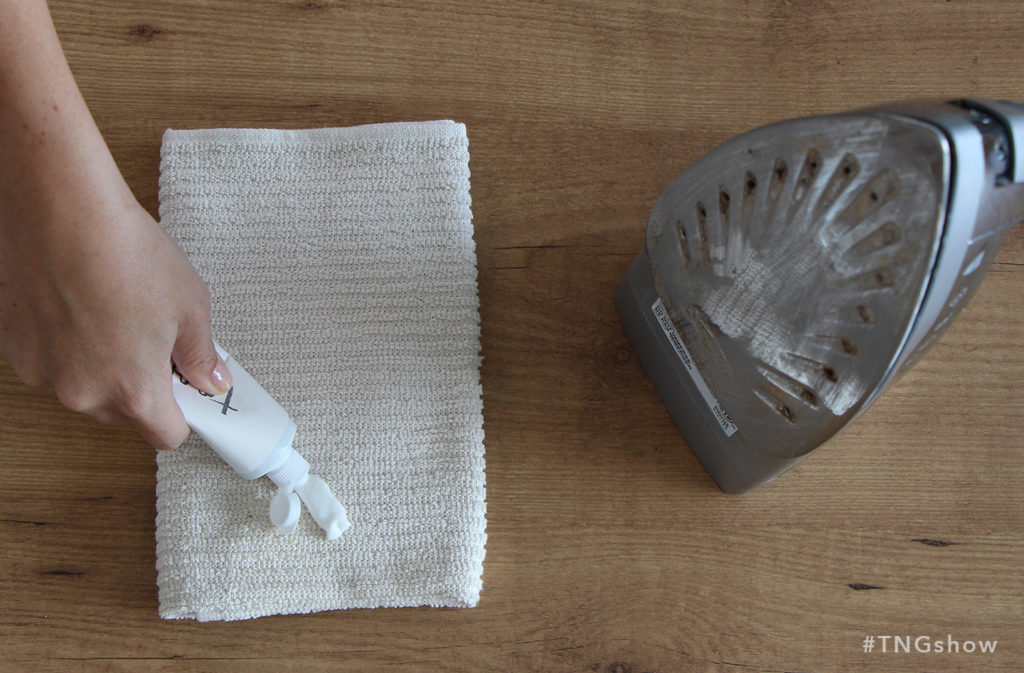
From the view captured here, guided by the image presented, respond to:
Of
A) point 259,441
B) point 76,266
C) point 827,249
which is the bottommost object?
point 259,441

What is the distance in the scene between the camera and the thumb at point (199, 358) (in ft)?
1.09

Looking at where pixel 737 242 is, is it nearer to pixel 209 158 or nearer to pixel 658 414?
pixel 658 414

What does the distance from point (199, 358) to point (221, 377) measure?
21 millimetres

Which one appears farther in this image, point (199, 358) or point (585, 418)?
point (585, 418)

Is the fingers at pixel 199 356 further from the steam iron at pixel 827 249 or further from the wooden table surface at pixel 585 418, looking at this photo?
the steam iron at pixel 827 249

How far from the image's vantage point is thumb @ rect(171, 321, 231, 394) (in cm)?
33

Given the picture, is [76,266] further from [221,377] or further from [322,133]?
[322,133]

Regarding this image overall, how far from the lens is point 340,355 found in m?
0.44

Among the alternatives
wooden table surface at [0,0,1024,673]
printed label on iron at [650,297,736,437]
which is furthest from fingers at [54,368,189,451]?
printed label on iron at [650,297,736,437]

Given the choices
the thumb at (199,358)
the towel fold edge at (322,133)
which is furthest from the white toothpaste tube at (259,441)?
the towel fold edge at (322,133)

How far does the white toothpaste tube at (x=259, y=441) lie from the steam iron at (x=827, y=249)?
0.77ft

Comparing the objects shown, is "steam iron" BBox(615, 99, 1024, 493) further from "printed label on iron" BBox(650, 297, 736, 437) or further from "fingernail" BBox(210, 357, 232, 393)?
"fingernail" BBox(210, 357, 232, 393)

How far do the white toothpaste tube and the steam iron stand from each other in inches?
9.2

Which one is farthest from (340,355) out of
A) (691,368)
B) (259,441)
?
(691,368)
